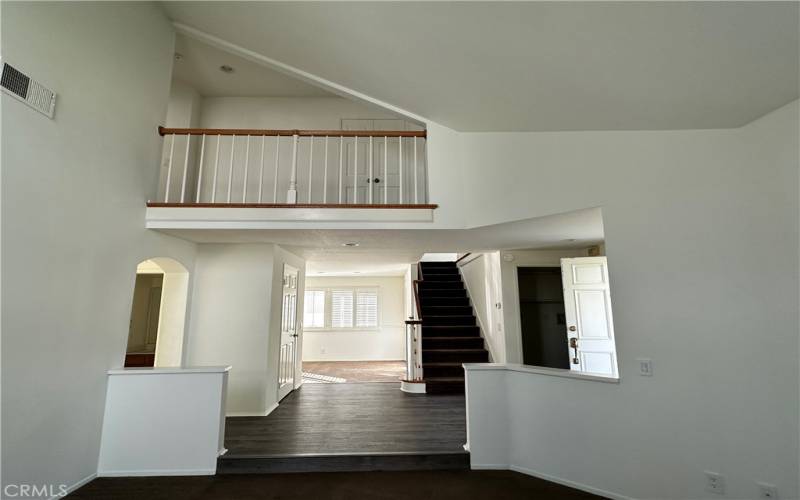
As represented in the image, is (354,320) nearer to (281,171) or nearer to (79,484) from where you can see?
(281,171)

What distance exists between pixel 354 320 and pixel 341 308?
474mm

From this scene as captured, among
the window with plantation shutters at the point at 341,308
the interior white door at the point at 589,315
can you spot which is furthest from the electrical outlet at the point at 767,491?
the window with plantation shutters at the point at 341,308

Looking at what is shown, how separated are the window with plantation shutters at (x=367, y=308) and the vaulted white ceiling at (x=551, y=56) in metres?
6.32

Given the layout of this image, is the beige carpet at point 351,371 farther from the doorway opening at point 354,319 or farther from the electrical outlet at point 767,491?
the electrical outlet at point 767,491

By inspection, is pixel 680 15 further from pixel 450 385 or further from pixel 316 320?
pixel 316 320

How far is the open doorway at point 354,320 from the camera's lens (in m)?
8.71

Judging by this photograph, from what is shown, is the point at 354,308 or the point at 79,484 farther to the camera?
the point at 354,308

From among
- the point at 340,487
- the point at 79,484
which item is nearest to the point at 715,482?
the point at 340,487

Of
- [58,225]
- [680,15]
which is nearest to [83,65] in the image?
[58,225]

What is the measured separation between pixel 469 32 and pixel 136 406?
406 centimetres

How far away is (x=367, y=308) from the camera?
356 inches

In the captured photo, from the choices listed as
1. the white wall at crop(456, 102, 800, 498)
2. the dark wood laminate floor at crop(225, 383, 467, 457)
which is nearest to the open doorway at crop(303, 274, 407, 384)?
the dark wood laminate floor at crop(225, 383, 467, 457)

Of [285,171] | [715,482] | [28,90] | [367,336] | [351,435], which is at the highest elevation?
[285,171]

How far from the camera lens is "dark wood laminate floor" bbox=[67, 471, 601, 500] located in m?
2.54
